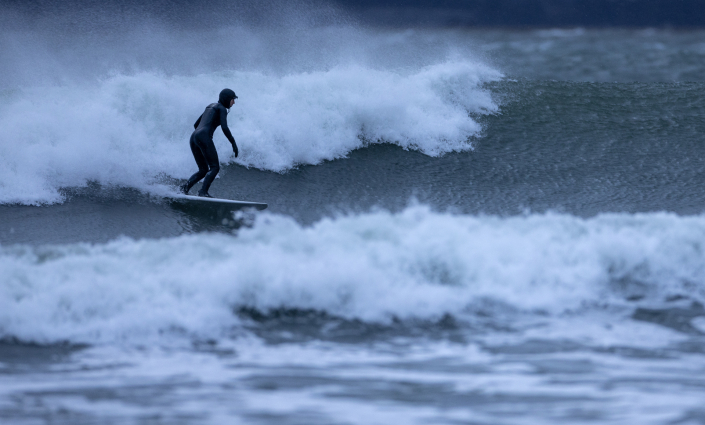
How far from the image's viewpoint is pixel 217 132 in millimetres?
9891

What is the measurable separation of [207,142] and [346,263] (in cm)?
332

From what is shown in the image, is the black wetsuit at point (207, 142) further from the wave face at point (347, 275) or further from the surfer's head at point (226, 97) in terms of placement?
the wave face at point (347, 275)

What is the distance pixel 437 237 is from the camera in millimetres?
5449

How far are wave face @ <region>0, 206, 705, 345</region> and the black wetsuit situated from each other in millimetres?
2180

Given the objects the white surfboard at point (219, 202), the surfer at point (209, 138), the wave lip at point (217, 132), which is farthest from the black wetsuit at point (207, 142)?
the wave lip at point (217, 132)

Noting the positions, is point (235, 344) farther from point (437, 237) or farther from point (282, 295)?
point (437, 237)

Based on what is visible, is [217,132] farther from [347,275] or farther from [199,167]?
[347,275]

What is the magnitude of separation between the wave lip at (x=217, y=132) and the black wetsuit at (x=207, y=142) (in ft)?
3.34

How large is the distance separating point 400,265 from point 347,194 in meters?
3.55

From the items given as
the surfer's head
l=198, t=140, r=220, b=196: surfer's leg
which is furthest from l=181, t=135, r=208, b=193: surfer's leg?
the surfer's head

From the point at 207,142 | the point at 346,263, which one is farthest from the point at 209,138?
the point at 346,263

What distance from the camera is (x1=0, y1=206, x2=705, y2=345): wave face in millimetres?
4430

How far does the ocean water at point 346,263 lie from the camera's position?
138 inches

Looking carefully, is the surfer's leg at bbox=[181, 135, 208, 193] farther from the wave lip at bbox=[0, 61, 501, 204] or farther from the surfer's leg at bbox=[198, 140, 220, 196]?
the wave lip at bbox=[0, 61, 501, 204]
